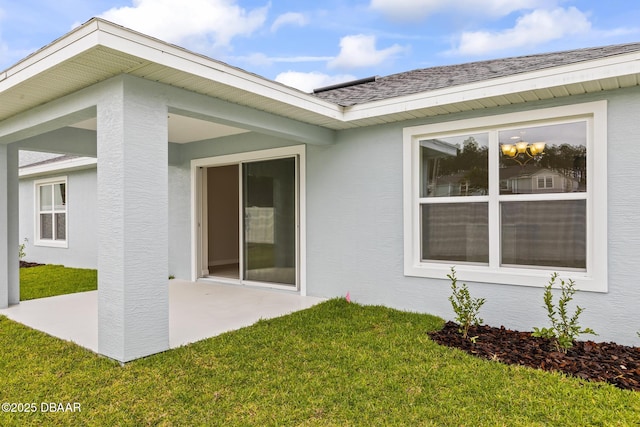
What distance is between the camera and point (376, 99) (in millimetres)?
5109

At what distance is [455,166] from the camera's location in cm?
492

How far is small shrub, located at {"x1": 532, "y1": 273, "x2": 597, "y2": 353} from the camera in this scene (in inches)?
147

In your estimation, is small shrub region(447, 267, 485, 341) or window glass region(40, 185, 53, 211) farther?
window glass region(40, 185, 53, 211)

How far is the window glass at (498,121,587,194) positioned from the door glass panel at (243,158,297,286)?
329cm

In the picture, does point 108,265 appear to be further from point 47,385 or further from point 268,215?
point 268,215

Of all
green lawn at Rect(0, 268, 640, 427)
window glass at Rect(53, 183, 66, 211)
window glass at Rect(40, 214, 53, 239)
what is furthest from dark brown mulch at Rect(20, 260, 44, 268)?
green lawn at Rect(0, 268, 640, 427)

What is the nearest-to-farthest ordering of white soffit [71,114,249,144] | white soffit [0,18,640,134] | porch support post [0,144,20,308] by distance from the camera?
1. white soffit [0,18,640,134]
2. porch support post [0,144,20,308]
3. white soffit [71,114,249,144]

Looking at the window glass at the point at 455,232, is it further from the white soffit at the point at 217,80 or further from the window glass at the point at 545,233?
the white soffit at the point at 217,80

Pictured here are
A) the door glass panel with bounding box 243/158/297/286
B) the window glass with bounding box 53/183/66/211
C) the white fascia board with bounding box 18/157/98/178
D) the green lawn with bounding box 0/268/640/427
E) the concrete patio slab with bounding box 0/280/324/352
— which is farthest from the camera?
the window glass with bounding box 53/183/66/211

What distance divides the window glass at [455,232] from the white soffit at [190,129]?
3.33 meters

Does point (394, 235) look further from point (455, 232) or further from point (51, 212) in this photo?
point (51, 212)

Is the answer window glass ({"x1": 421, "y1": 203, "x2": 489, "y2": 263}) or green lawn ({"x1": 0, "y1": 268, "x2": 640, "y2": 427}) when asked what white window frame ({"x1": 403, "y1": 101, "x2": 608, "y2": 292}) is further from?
green lawn ({"x1": 0, "y1": 268, "x2": 640, "y2": 427})

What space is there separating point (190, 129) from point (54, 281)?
4392 mm

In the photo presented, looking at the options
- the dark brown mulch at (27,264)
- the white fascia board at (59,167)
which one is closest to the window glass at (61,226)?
the dark brown mulch at (27,264)
